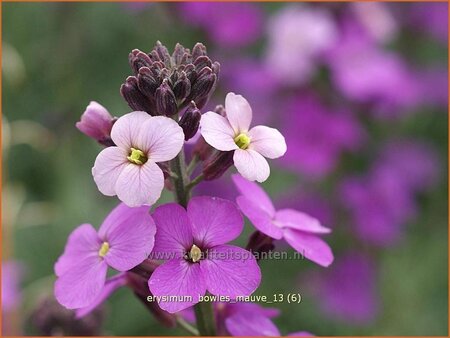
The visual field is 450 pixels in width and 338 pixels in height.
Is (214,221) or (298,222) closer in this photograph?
(214,221)

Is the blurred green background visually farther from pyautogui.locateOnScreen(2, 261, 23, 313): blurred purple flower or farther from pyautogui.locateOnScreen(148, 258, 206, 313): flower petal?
pyautogui.locateOnScreen(148, 258, 206, 313): flower petal

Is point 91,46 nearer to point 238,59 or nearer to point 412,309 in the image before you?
point 238,59

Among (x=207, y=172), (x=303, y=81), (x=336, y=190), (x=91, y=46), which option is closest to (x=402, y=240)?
(x=336, y=190)

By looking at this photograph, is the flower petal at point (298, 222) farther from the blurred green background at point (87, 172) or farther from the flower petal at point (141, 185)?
the blurred green background at point (87, 172)

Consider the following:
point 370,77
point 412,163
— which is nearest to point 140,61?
point 370,77

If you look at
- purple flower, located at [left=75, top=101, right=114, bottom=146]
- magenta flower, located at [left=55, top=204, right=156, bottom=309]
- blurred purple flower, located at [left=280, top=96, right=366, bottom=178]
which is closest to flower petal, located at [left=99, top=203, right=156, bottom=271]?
magenta flower, located at [left=55, top=204, right=156, bottom=309]

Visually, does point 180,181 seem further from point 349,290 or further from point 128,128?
point 349,290
